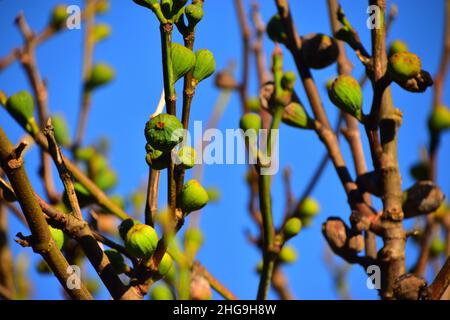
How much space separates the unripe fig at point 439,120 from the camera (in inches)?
68.2

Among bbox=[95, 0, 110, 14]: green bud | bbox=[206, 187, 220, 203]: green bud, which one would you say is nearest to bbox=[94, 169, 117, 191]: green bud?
bbox=[206, 187, 220, 203]: green bud

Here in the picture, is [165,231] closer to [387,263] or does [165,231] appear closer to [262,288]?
[262,288]

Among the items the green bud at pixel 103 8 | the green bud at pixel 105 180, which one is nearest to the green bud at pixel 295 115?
the green bud at pixel 105 180

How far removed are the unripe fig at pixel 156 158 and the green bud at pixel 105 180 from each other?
38.2 inches

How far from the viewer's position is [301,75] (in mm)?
1414

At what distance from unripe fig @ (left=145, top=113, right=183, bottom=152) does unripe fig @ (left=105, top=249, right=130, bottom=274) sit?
246 millimetres

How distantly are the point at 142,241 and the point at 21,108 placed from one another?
15.8 inches

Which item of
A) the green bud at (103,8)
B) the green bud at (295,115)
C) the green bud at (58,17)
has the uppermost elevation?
the green bud at (103,8)

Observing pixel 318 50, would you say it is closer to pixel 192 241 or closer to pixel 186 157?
pixel 192 241

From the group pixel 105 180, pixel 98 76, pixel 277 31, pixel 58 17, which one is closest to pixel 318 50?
pixel 277 31

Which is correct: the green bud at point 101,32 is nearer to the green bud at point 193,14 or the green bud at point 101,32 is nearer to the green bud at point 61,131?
the green bud at point 61,131

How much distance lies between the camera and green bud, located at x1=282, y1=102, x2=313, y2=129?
1328mm

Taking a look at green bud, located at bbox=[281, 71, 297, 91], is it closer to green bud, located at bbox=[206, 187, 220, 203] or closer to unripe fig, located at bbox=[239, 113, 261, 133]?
unripe fig, located at bbox=[239, 113, 261, 133]
